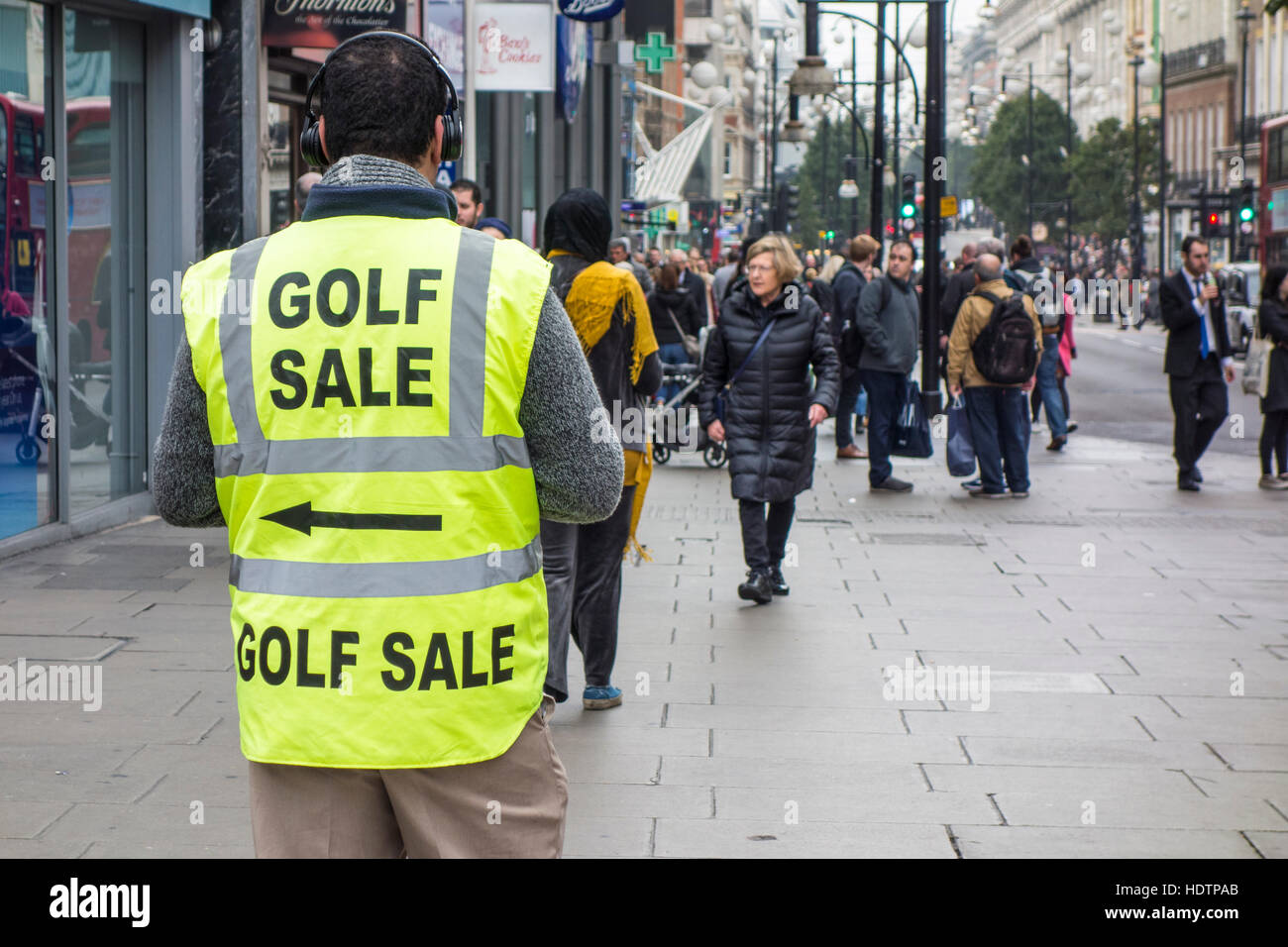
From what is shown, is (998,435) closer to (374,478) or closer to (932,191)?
(932,191)

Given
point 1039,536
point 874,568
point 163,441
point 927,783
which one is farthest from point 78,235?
point 163,441

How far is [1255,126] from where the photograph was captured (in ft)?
261

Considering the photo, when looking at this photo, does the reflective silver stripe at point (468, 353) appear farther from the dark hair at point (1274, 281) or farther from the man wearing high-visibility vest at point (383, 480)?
the dark hair at point (1274, 281)

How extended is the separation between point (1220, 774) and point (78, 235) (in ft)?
25.3

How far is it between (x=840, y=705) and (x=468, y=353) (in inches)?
181

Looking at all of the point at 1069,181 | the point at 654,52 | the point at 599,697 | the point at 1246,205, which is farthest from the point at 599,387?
the point at 1069,181

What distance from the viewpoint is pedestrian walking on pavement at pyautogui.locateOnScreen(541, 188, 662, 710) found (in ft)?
21.9

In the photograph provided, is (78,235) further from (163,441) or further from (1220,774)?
(163,441)

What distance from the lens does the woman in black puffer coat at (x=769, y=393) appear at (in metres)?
9.26

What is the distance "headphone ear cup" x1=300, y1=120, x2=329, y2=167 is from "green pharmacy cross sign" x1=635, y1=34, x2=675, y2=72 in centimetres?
3540

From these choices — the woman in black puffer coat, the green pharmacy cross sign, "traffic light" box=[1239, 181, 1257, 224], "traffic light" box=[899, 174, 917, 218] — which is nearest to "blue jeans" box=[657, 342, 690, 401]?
the woman in black puffer coat

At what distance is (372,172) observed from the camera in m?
2.75

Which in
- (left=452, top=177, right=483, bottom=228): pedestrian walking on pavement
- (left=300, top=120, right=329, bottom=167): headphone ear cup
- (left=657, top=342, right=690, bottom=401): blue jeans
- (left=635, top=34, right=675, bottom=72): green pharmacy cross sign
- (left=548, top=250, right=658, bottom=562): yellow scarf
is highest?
(left=635, top=34, right=675, bottom=72): green pharmacy cross sign

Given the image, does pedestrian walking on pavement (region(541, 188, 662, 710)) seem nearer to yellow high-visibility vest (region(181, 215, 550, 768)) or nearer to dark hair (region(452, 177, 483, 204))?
dark hair (region(452, 177, 483, 204))
